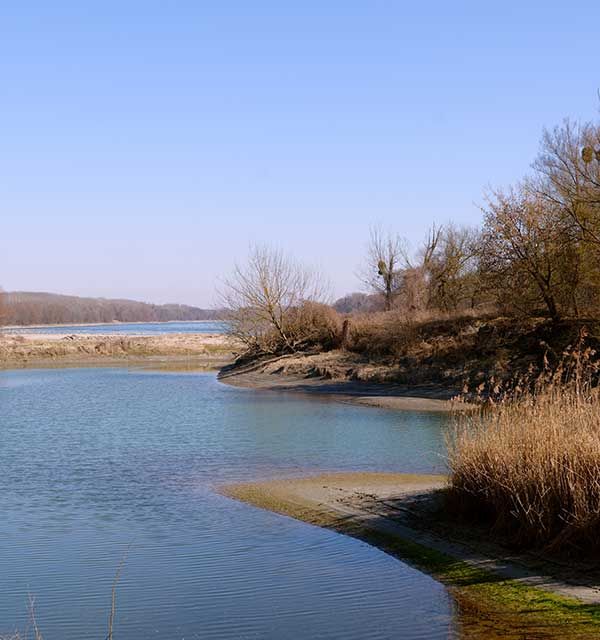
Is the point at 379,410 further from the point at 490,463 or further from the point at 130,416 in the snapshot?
the point at 490,463

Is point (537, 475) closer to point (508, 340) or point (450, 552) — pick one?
point (450, 552)

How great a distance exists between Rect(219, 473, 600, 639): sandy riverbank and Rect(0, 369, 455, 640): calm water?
0.31 metres

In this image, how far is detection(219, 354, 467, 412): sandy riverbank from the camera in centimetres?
3054

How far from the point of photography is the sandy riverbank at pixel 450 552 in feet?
26.0

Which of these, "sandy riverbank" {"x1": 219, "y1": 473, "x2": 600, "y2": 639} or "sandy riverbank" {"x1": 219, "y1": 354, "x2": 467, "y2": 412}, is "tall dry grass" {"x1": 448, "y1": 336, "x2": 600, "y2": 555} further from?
"sandy riverbank" {"x1": 219, "y1": 354, "x2": 467, "y2": 412}

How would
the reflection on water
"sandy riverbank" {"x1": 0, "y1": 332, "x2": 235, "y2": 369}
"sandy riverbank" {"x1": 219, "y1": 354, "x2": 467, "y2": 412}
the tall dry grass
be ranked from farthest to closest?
"sandy riverbank" {"x1": 0, "y1": 332, "x2": 235, "y2": 369} → "sandy riverbank" {"x1": 219, "y1": 354, "x2": 467, "y2": 412} → the tall dry grass → the reflection on water

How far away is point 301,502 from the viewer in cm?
1379

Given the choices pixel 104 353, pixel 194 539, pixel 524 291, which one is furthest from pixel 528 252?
pixel 104 353

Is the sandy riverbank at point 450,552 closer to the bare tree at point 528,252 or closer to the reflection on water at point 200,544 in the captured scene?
the reflection on water at point 200,544

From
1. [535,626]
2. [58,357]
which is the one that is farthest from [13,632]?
[58,357]

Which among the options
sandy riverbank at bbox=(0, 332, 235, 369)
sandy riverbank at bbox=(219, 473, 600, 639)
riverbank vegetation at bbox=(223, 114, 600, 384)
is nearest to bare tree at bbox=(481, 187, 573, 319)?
riverbank vegetation at bbox=(223, 114, 600, 384)

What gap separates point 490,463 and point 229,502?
5219mm

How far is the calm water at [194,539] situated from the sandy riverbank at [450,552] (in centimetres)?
31

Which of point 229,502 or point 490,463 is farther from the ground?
point 490,463
